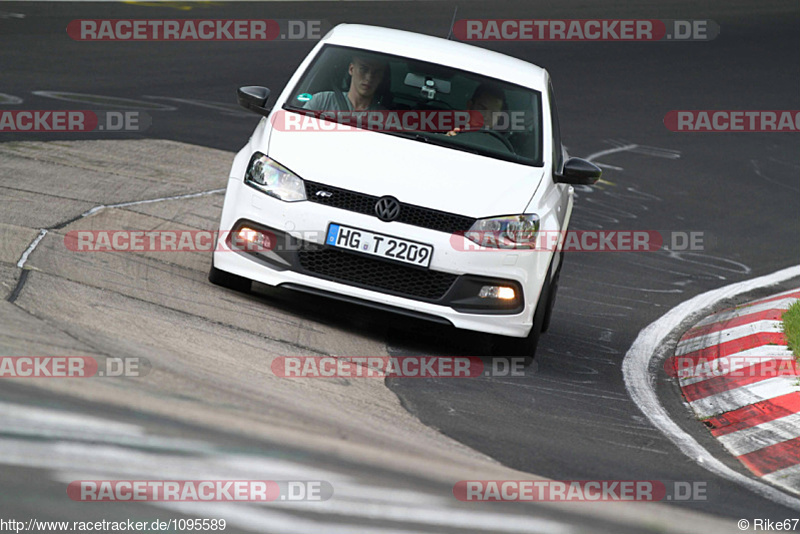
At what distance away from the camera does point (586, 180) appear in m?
7.51

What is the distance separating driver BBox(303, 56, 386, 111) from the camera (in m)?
7.46

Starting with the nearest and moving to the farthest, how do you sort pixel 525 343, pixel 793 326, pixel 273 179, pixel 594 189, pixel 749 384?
pixel 273 179
pixel 525 343
pixel 749 384
pixel 793 326
pixel 594 189

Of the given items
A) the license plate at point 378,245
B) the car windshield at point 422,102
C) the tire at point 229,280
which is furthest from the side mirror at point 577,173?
the tire at point 229,280

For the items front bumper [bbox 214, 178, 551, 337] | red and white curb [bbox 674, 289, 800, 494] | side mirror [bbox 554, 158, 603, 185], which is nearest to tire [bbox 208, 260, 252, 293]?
front bumper [bbox 214, 178, 551, 337]

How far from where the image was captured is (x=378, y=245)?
6.47 meters

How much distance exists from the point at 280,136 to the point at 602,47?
17.5 m

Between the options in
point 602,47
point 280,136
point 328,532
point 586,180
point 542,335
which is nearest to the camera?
point 328,532

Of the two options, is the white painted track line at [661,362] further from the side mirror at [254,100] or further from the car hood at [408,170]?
the side mirror at [254,100]

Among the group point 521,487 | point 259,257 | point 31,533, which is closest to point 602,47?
point 259,257

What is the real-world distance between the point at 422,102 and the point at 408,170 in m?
1.03

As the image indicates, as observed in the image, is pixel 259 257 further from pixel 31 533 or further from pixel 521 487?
pixel 31 533

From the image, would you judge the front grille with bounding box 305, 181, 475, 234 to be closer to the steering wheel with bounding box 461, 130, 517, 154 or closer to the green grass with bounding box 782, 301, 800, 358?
the steering wheel with bounding box 461, 130, 517, 154

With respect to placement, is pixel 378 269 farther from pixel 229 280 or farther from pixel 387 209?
pixel 229 280

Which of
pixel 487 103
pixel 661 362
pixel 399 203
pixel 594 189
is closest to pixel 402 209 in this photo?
pixel 399 203
